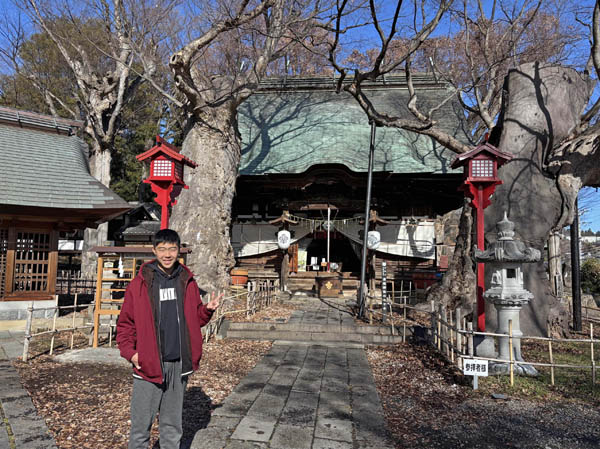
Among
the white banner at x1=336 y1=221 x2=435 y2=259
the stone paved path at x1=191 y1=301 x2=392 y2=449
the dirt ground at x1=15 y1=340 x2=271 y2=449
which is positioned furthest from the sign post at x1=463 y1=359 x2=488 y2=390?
the white banner at x1=336 y1=221 x2=435 y2=259

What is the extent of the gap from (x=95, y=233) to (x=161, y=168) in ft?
38.3

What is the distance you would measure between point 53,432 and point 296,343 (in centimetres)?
469

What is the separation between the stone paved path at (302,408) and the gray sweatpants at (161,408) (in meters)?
0.78

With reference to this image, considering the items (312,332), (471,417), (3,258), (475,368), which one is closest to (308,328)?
(312,332)

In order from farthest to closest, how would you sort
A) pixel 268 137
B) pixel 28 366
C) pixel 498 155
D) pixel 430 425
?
1. pixel 268 137
2. pixel 498 155
3. pixel 28 366
4. pixel 430 425

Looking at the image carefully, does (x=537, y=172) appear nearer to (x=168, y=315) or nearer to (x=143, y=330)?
(x=168, y=315)

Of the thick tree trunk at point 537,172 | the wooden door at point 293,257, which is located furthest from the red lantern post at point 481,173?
the wooden door at point 293,257

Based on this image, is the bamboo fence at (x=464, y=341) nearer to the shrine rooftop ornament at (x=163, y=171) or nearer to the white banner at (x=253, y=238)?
the shrine rooftop ornament at (x=163, y=171)

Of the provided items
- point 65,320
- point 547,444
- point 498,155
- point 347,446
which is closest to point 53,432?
point 347,446

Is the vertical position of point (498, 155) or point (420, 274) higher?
point (498, 155)

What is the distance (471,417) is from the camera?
4.17 metres

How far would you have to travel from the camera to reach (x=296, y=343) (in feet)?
25.3

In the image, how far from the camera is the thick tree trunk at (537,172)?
849 centimetres

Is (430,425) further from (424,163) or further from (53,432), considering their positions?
(424,163)
